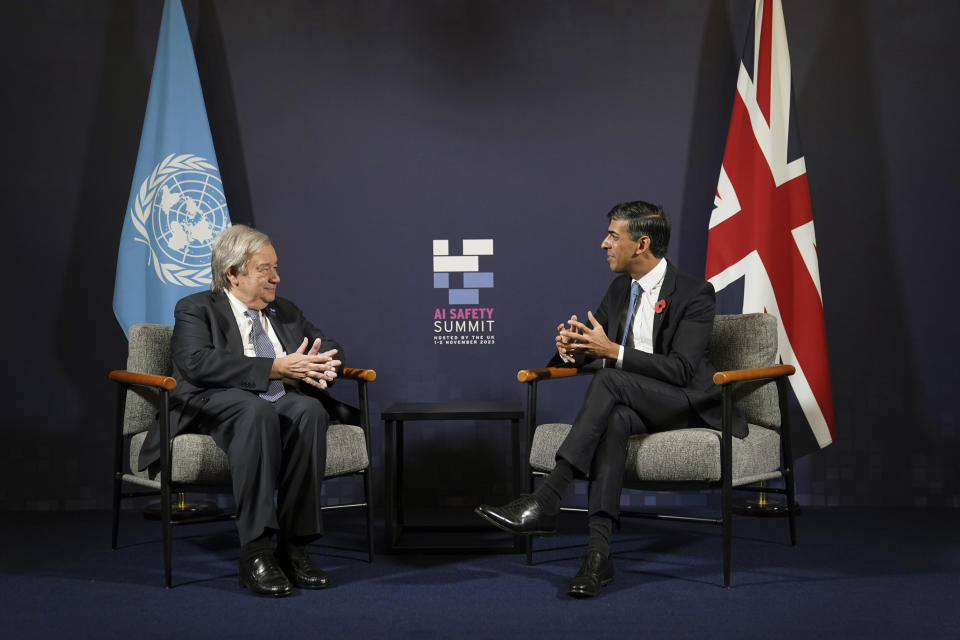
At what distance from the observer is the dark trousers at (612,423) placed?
2621mm

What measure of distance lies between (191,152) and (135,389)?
1.33 meters

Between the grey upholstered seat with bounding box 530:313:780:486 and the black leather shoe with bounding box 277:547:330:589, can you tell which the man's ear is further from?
the black leather shoe with bounding box 277:547:330:589

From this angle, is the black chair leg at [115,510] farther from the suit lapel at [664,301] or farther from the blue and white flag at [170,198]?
the suit lapel at [664,301]

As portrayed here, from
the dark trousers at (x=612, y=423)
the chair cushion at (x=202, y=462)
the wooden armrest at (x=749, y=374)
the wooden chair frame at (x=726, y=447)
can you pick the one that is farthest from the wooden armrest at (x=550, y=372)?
the chair cushion at (x=202, y=462)

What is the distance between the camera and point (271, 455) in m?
2.58

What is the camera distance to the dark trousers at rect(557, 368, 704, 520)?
8.60 ft

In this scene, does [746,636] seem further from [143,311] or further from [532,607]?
[143,311]

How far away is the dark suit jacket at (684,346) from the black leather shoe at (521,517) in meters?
0.56

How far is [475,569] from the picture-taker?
2.84 meters

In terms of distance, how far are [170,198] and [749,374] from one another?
2.57m

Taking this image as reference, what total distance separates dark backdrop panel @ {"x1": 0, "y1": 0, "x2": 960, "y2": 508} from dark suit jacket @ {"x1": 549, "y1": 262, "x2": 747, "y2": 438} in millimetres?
1028

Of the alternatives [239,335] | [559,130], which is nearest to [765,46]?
[559,130]

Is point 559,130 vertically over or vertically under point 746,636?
over

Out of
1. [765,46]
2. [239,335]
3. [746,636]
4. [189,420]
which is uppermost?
[765,46]
